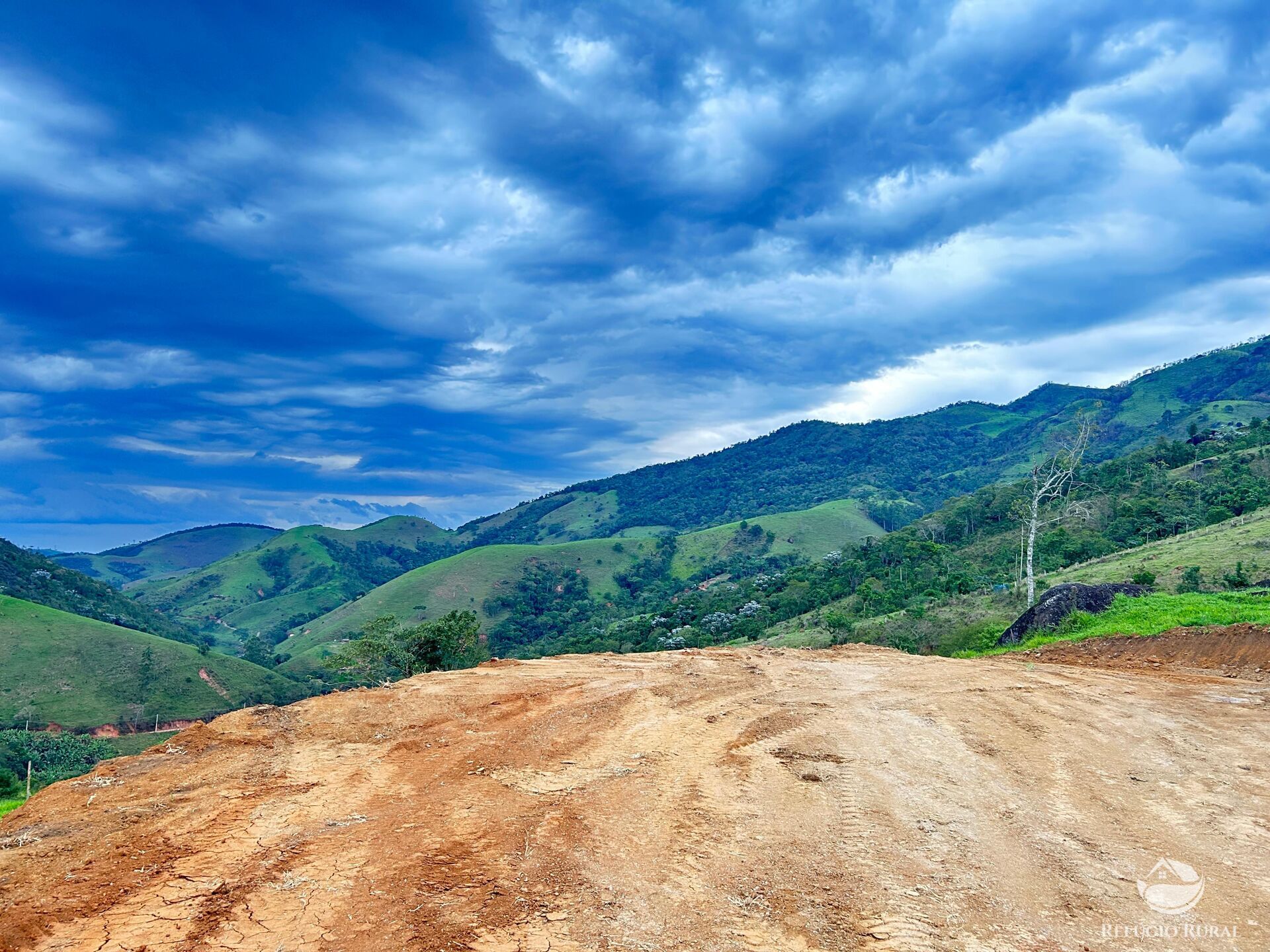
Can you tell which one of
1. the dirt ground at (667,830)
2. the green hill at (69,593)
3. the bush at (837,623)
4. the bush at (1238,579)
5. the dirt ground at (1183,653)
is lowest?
the bush at (837,623)

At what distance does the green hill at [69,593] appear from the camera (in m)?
112

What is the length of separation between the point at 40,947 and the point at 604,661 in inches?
586

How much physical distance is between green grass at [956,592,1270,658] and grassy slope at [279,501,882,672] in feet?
364

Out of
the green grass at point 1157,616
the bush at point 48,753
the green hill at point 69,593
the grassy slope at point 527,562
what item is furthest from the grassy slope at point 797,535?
the green grass at point 1157,616

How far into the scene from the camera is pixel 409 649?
36.6 meters

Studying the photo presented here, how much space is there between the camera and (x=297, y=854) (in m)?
6.22

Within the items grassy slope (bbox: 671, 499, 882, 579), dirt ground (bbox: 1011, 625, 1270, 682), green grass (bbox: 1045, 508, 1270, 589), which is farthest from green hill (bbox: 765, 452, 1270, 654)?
grassy slope (bbox: 671, 499, 882, 579)

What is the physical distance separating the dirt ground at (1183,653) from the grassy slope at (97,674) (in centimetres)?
9420

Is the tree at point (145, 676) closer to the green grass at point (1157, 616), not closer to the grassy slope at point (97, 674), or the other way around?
the grassy slope at point (97, 674)

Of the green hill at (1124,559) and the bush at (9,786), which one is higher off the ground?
the green hill at (1124,559)

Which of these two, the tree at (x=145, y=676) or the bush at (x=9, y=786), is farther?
the tree at (x=145, y=676)

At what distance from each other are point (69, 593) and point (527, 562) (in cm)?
8996

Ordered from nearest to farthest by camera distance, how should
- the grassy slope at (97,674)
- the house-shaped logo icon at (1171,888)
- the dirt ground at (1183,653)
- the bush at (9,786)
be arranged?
the house-shaped logo icon at (1171,888) → the dirt ground at (1183,653) → the bush at (9,786) → the grassy slope at (97,674)

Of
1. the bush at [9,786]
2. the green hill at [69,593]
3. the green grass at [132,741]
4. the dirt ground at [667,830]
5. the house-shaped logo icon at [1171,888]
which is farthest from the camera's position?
the green hill at [69,593]
